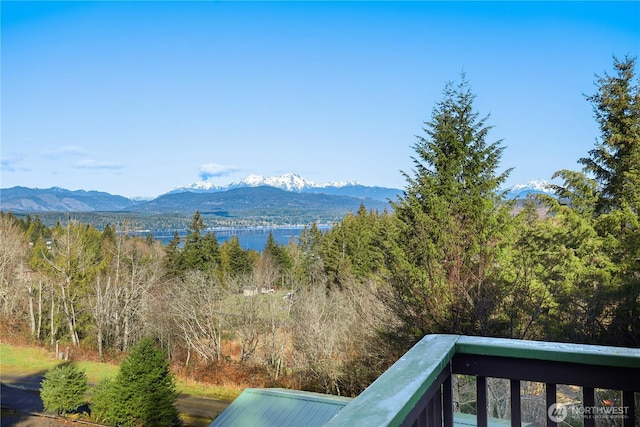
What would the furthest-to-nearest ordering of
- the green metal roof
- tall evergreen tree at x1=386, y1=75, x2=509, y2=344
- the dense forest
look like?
tall evergreen tree at x1=386, y1=75, x2=509, y2=344 → the dense forest → the green metal roof

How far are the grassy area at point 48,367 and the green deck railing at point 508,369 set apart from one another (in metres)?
17.4

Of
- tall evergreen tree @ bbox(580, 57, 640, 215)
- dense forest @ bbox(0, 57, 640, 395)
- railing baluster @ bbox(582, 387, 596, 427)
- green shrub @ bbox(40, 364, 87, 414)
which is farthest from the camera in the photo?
green shrub @ bbox(40, 364, 87, 414)

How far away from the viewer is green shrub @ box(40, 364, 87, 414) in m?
14.4

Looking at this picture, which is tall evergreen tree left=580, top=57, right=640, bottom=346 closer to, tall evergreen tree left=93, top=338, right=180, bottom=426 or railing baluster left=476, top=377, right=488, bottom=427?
railing baluster left=476, top=377, right=488, bottom=427

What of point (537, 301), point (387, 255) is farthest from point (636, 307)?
point (387, 255)

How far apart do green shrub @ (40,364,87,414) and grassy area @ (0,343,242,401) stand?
2.70m

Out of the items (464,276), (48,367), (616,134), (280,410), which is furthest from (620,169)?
(48,367)

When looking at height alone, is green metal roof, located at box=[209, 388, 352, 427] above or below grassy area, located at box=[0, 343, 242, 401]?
above

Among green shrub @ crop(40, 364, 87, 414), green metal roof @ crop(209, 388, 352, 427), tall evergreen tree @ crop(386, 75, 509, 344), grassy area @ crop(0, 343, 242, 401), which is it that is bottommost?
grassy area @ crop(0, 343, 242, 401)

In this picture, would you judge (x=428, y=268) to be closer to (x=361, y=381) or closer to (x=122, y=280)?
Answer: (x=361, y=381)

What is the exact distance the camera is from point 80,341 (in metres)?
23.7

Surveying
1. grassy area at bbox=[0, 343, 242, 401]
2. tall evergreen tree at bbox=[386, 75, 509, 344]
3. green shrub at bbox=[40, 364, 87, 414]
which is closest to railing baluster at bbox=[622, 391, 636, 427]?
tall evergreen tree at bbox=[386, 75, 509, 344]

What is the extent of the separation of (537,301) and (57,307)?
24.9m

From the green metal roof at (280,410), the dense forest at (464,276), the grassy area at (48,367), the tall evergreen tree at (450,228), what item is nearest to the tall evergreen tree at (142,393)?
the grassy area at (48,367)
